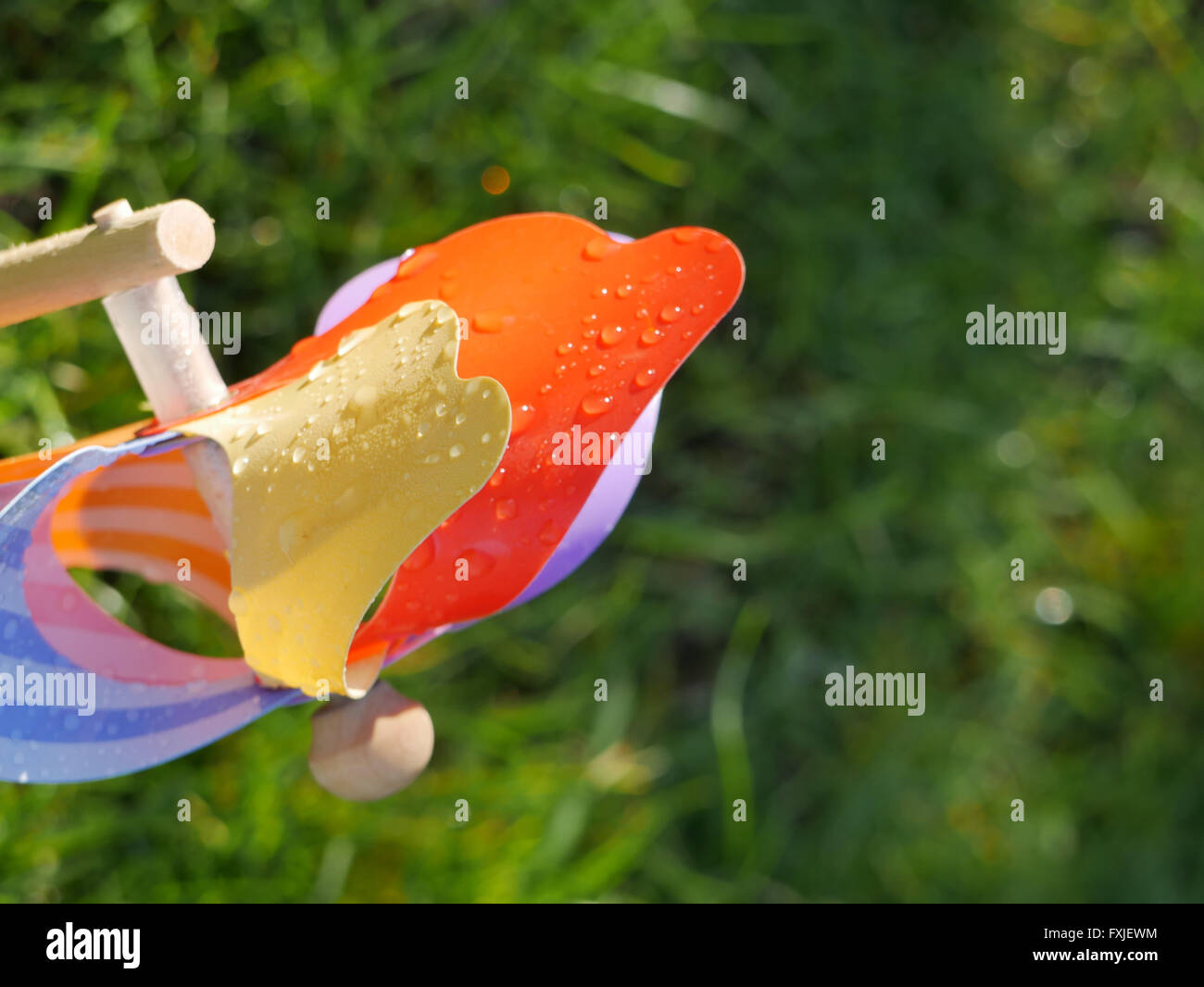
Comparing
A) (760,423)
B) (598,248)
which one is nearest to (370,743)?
(598,248)

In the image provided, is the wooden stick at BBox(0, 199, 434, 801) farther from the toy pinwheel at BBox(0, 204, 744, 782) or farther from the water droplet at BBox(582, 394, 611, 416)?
the water droplet at BBox(582, 394, 611, 416)

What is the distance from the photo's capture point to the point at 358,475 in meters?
0.46

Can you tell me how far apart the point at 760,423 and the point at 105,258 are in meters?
0.94

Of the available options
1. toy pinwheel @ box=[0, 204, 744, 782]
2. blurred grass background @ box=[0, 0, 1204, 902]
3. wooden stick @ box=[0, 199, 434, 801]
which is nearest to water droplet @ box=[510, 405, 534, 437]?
toy pinwheel @ box=[0, 204, 744, 782]

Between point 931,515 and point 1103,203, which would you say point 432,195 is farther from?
point 1103,203

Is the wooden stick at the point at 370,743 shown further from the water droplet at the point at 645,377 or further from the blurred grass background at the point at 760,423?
the blurred grass background at the point at 760,423

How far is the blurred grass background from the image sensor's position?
3.29 ft

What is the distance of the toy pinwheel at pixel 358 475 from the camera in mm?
458

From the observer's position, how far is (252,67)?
1.05m

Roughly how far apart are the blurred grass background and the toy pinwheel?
0.46 meters

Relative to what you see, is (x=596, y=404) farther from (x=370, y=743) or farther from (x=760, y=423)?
(x=760, y=423)

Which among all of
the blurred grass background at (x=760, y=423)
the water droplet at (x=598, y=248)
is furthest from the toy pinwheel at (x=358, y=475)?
the blurred grass background at (x=760, y=423)
